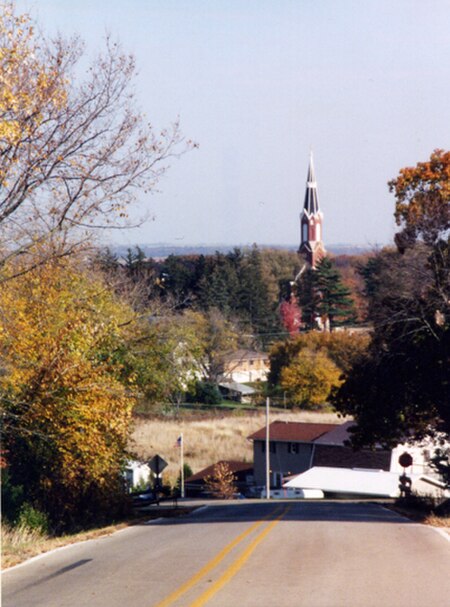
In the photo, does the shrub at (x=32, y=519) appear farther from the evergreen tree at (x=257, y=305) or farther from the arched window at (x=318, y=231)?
the arched window at (x=318, y=231)

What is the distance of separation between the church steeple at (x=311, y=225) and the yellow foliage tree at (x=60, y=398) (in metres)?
103

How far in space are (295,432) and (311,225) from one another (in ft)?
272

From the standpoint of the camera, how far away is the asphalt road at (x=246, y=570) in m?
8.95

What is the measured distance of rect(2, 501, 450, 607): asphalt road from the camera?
8.95m

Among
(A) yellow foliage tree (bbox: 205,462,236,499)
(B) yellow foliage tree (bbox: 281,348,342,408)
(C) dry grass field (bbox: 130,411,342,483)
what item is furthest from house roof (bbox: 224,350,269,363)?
(A) yellow foliage tree (bbox: 205,462,236,499)

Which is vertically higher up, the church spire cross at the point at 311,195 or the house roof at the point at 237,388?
the church spire cross at the point at 311,195

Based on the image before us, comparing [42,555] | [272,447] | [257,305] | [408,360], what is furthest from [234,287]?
[42,555]

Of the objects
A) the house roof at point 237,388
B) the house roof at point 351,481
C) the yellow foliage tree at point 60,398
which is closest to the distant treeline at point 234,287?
the house roof at point 237,388

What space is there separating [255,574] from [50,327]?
32.2 ft

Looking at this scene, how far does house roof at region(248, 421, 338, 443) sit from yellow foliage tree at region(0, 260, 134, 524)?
1173 inches

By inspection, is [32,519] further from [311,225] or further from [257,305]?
[311,225]

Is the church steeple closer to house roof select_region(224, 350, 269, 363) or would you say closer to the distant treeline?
the distant treeline

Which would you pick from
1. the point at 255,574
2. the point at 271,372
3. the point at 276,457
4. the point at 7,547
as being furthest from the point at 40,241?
the point at 271,372

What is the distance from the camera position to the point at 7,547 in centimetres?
1363
